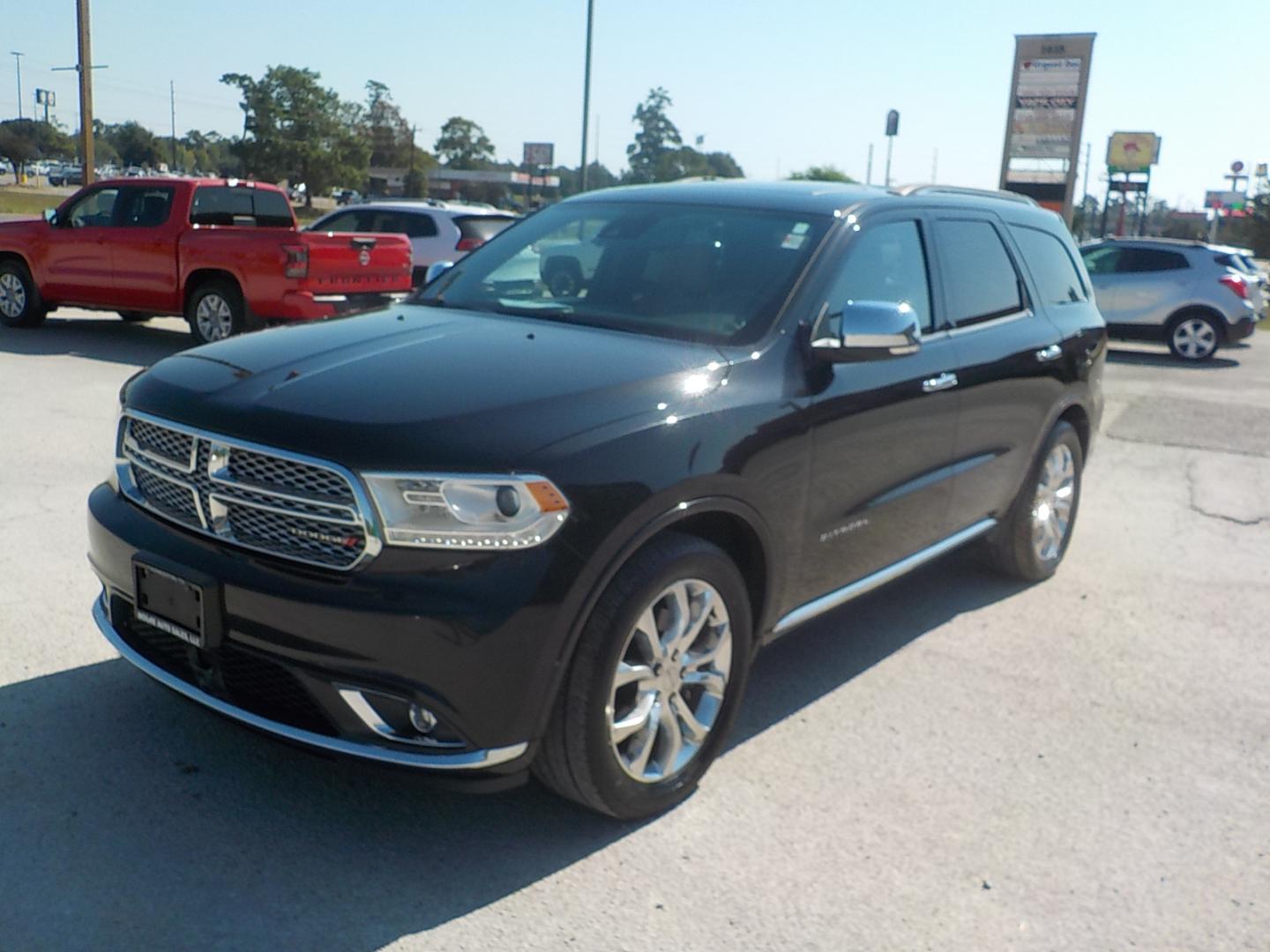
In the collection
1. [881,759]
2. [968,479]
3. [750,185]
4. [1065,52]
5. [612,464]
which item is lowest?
[881,759]

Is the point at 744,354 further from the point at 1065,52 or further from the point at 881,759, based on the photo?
the point at 1065,52

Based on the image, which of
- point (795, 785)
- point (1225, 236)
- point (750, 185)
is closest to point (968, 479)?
point (750, 185)

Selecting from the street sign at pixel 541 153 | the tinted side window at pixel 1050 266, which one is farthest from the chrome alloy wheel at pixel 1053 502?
the street sign at pixel 541 153

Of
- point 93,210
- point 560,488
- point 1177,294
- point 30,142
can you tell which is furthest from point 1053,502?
point 30,142

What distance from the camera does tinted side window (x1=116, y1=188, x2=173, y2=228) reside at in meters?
13.1

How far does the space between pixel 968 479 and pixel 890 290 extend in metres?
0.97

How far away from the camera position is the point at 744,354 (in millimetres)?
3812

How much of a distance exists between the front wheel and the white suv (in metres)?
9.70

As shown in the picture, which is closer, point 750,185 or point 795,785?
point 795,785

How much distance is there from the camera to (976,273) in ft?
17.2

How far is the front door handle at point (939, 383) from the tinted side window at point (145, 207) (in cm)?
1046

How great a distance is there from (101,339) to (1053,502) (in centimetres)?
1096

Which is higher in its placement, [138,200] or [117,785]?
[138,200]

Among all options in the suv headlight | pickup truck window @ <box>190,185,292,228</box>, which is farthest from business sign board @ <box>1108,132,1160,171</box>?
the suv headlight
